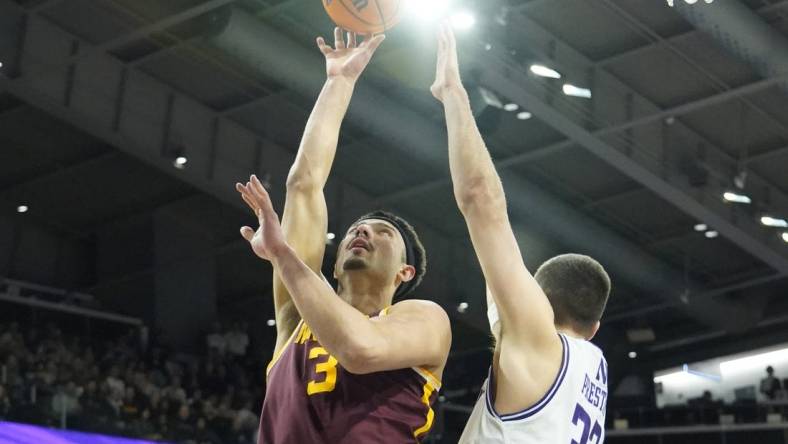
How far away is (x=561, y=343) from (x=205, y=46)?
15.3 metres

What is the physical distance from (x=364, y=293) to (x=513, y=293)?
2.69 ft

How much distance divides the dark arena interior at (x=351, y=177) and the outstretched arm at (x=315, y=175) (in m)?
8.10

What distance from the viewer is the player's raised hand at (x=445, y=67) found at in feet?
13.9

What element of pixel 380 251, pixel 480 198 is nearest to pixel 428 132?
pixel 380 251

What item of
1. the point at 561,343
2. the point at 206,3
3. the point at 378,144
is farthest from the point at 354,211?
the point at 561,343

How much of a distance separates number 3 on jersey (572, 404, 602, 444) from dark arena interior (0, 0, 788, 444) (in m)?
9.16

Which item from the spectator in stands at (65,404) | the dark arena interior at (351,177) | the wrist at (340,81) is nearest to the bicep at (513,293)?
the wrist at (340,81)

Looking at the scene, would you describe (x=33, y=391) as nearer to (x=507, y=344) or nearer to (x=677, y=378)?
(x=507, y=344)

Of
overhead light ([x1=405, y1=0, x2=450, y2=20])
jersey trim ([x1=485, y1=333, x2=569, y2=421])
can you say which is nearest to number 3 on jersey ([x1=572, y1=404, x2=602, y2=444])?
jersey trim ([x1=485, y1=333, x2=569, y2=421])

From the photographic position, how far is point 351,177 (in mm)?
22438

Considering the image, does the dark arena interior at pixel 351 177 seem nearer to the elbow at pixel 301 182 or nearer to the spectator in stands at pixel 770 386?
the spectator in stands at pixel 770 386

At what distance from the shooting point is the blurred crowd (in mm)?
14602

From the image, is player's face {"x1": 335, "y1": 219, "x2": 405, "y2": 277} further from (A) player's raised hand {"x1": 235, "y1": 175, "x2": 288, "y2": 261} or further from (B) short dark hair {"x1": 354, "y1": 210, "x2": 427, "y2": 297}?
(A) player's raised hand {"x1": 235, "y1": 175, "x2": 288, "y2": 261}

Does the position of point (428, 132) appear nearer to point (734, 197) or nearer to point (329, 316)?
point (734, 197)
